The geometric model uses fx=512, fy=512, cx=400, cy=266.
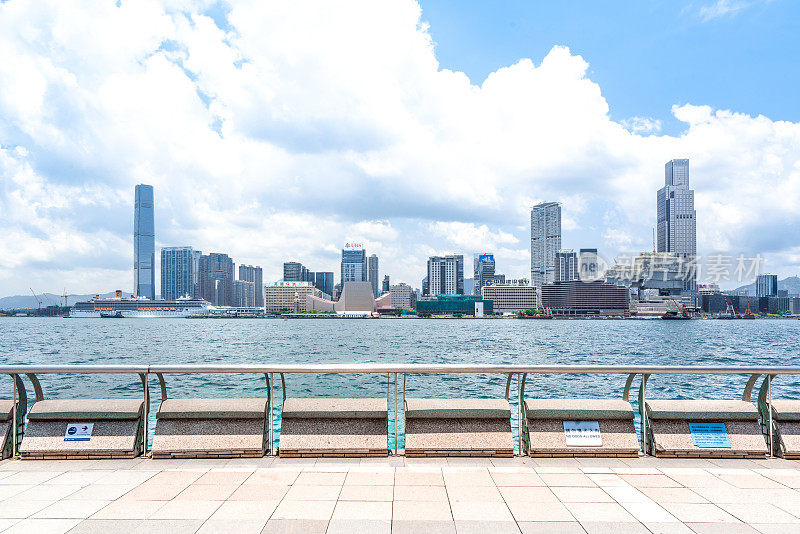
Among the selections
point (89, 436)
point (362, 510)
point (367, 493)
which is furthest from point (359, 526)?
point (89, 436)

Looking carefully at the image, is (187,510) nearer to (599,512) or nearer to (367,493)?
(367,493)

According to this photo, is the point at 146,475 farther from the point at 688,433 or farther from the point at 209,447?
the point at 688,433

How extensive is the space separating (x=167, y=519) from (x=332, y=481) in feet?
6.20

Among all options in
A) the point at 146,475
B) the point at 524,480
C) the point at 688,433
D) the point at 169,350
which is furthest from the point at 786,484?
the point at 169,350

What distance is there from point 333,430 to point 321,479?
1.00 metres

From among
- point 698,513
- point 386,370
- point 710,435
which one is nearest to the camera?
point 698,513

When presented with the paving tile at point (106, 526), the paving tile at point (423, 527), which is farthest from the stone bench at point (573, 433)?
the paving tile at point (106, 526)

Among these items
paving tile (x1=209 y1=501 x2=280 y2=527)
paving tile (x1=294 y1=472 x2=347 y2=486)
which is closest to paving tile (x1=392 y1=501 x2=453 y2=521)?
paving tile (x1=294 y1=472 x2=347 y2=486)

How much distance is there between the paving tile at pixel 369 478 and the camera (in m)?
6.25

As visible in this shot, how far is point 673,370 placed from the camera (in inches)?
293

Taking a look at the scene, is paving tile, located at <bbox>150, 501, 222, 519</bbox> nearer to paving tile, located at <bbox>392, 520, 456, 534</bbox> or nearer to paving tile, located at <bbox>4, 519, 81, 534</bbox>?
paving tile, located at <bbox>4, 519, 81, 534</bbox>

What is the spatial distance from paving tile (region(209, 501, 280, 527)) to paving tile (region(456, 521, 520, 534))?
1976 mm

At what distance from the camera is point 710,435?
7.43 m

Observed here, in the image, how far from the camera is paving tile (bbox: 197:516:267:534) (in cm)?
495
